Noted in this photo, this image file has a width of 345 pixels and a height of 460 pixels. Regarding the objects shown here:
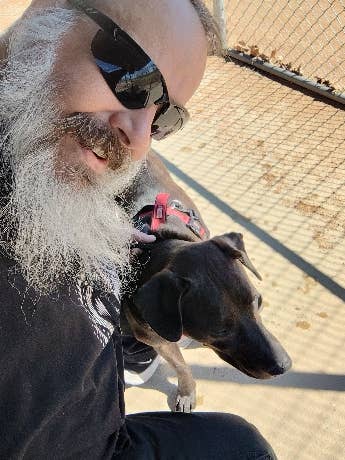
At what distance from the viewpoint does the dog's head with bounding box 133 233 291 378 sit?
2434mm

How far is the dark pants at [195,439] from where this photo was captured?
1.98m

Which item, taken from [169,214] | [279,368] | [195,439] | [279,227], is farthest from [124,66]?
[279,227]

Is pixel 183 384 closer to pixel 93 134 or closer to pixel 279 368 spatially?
pixel 279 368

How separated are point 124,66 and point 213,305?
1315mm

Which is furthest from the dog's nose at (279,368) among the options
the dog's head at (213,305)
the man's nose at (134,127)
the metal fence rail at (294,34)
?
the metal fence rail at (294,34)

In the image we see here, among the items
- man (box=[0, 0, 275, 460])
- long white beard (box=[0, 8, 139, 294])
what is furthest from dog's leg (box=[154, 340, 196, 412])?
long white beard (box=[0, 8, 139, 294])

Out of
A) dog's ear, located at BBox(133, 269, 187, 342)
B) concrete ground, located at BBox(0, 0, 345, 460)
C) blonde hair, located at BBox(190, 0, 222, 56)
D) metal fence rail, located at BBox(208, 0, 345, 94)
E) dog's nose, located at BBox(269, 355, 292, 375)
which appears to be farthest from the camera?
metal fence rail, located at BBox(208, 0, 345, 94)

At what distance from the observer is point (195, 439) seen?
202 centimetres

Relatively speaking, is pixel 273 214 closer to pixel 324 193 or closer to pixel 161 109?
pixel 324 193

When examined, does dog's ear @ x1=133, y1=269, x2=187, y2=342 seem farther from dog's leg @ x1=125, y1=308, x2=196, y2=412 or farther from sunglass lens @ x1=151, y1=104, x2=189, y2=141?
sunglass lens @ x1=151, y1=104, x2=189, y2=141

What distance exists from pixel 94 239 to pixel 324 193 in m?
2.63

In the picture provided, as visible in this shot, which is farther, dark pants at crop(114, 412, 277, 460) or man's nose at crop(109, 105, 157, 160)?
dark pants at crop(114, 412, 277, 460)

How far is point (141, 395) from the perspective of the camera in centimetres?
313

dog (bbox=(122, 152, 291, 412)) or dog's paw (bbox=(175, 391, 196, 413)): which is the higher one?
dog (bbox=(122, 152, 291, 412))
